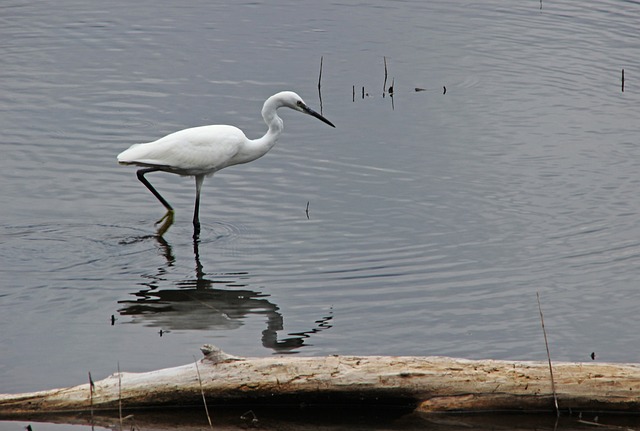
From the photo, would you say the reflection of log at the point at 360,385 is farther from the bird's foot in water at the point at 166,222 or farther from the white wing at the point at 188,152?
the white wing at the point at 188,152

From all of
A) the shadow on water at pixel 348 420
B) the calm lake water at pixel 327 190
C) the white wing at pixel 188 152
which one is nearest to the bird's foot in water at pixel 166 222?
the calm lake water at pixel 327 190

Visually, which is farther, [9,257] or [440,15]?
[440,15]

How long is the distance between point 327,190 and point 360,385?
5.57 meters

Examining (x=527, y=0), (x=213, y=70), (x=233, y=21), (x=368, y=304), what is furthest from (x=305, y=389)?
(x=527, y=0)

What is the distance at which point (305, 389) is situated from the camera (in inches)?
231

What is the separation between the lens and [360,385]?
19.2ft

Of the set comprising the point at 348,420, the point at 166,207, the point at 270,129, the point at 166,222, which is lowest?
the point at 348,420

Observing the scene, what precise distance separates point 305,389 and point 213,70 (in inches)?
416

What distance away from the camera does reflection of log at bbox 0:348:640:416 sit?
230 inches

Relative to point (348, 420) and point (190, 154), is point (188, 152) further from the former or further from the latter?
point (348, 420)

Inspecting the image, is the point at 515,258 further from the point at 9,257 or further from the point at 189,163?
the point at 9,257

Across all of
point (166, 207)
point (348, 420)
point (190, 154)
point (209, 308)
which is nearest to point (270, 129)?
point (190, 154)

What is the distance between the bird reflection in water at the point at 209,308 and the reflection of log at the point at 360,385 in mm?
1451

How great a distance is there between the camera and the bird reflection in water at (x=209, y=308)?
7718 mm
